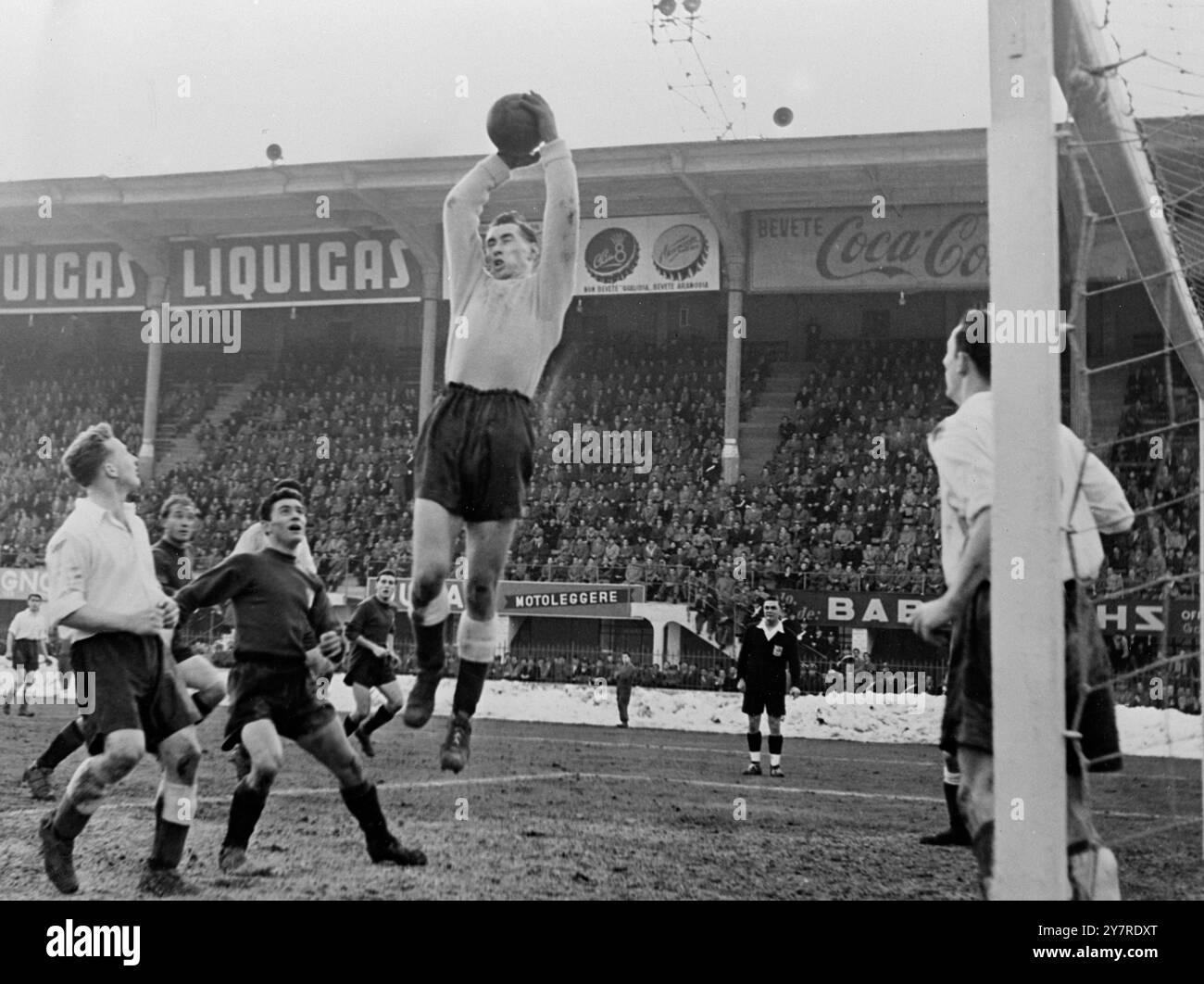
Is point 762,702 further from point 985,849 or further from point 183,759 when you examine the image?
point 183,759

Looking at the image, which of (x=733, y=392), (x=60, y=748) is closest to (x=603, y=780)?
(x=733, y=392)

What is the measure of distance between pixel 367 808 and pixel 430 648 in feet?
1.88

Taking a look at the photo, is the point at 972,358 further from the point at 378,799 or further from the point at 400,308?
the point at 378,799

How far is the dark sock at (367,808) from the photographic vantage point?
14.2 ft

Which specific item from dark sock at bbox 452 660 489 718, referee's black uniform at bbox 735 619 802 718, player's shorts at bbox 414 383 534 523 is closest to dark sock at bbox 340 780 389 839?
dark sock at bbox 452 660 489 718

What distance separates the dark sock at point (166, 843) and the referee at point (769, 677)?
6.62 ft

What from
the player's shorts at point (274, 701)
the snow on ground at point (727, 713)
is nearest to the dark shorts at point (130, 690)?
the player's shorts at point (274, 701)

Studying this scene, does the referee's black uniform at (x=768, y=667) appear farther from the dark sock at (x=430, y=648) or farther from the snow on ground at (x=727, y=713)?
the dark sock at (x=430, y=648)

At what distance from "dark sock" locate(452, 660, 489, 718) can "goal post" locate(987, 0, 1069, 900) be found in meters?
1.77

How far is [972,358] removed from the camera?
4.08 m

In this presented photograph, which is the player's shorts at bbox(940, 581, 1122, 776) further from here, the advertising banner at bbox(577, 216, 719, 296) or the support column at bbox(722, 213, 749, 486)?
the advertising banner at bbox(577, 216, 719, 296)

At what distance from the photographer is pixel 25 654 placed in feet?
16.2

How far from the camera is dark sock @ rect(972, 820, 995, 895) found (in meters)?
3.76
